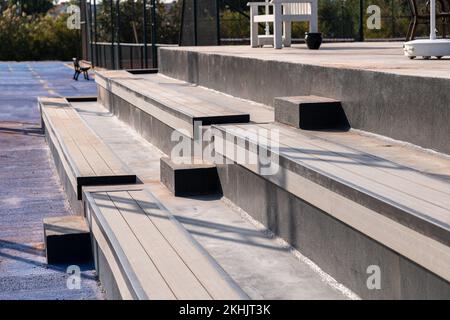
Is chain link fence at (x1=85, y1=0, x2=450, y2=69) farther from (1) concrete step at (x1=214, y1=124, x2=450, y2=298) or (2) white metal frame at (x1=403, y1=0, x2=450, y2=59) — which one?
(1) concrete step at (x1=214, y1=124, x2=450, y2=298)

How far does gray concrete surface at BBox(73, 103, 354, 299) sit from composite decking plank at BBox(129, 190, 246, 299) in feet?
0.82

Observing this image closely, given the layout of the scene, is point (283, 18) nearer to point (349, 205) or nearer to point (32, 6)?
point (349, 205)

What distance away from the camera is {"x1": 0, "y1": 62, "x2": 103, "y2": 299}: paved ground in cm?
540

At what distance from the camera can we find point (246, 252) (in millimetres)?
5078

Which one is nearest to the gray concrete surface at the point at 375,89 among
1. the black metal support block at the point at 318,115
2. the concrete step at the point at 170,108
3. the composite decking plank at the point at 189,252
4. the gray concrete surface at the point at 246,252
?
the black metal support block at the point at 318,115

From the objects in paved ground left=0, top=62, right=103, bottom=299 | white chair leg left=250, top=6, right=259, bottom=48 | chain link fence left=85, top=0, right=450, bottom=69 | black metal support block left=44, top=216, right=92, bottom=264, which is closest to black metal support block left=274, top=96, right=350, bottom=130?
black metal support block left=44, top=216, right=92, bottom=264

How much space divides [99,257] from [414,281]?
228cm

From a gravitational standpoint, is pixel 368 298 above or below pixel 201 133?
below

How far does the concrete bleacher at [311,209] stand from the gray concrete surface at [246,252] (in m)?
0.08

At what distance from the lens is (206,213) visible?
19.8 feet

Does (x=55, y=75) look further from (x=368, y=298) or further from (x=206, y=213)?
(x=368, y=298)

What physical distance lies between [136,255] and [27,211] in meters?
3.58

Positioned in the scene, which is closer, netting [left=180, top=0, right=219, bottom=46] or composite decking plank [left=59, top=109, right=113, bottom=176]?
composite decking plank [left=59, top=109, right=113, bottom=176]

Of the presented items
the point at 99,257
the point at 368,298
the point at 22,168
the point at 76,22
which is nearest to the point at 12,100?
the point at 22,168
